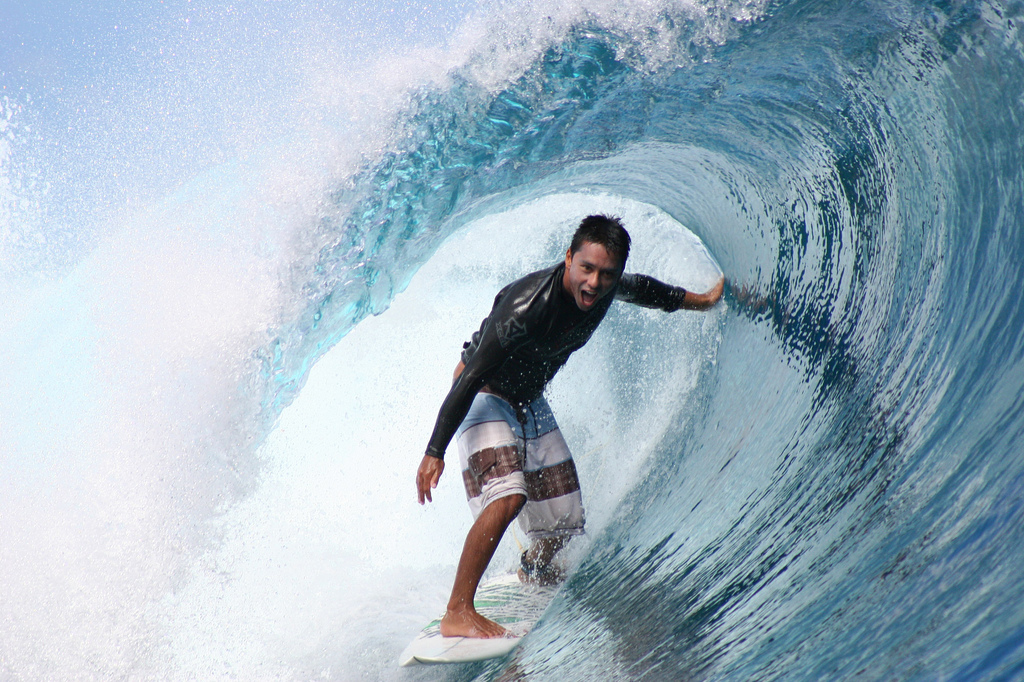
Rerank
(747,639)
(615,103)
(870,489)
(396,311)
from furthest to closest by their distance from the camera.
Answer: (396,311), (615,103), (870,489), (747,639)

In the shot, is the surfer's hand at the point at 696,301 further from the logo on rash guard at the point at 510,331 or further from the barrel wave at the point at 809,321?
the logo on rash guard at the point at 510,331

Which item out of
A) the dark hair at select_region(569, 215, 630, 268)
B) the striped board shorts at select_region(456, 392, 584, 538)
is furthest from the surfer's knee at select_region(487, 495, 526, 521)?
the dark hair at select_region(569, 215, 630, 268)

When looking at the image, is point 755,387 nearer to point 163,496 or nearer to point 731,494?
point 731,494

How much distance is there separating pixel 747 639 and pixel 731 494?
97 centimetres

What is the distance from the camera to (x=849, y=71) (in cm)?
300

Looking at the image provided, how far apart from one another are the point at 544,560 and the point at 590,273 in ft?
4.58

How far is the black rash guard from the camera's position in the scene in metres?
2.46

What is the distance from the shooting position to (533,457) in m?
2.86

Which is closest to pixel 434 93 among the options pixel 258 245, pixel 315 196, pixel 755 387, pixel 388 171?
pixel 388 171

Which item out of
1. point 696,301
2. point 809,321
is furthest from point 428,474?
point 809,321

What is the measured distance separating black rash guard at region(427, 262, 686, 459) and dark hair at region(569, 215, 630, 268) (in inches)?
6.0

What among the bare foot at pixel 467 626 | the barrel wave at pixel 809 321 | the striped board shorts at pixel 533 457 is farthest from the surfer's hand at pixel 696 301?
the bare foot at pixel 467 626

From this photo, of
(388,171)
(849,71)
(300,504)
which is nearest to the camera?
(849,71)

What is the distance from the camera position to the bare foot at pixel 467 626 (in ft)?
8.00
